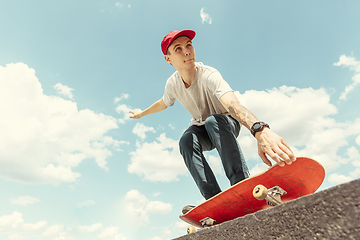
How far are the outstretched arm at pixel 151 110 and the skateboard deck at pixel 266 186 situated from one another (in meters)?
2.11

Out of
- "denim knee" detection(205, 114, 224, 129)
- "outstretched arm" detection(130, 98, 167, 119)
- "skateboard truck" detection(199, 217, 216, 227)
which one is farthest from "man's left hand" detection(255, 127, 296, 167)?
"outstretched arm" detection(130, 98, 167, 119)

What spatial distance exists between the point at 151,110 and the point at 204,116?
1.23 meters

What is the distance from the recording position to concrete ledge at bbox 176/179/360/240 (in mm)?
921

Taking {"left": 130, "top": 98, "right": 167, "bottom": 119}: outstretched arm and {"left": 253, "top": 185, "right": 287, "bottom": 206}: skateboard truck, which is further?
{"left": 130, "top": 98, "right": 167, "bottom": 119}: outstretched arm

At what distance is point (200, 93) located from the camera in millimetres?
3053

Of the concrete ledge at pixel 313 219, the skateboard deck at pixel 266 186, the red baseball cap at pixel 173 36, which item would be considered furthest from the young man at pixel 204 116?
the concrete ledge at pixel 313 219

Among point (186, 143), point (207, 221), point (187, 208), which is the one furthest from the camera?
point (186, 143)

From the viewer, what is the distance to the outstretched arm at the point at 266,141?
5.16ft

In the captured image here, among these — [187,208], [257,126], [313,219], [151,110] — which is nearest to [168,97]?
[151,110]

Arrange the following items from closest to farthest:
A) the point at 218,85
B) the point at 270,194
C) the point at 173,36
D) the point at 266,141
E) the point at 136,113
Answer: the point at 270,194, the point at 266,141, the point at 218,85, the point at 173,36, the point at 136,113

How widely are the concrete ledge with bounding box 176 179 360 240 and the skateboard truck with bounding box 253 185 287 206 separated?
227 mm

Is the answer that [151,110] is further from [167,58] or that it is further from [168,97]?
[167,58]

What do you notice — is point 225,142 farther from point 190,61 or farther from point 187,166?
point 190,61

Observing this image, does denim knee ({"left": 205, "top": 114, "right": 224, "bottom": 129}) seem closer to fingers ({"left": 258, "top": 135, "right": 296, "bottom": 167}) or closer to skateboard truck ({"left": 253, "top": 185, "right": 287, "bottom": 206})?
fingers ({"left": 258, "top": 135, "right": 296, "bottom": 167})
